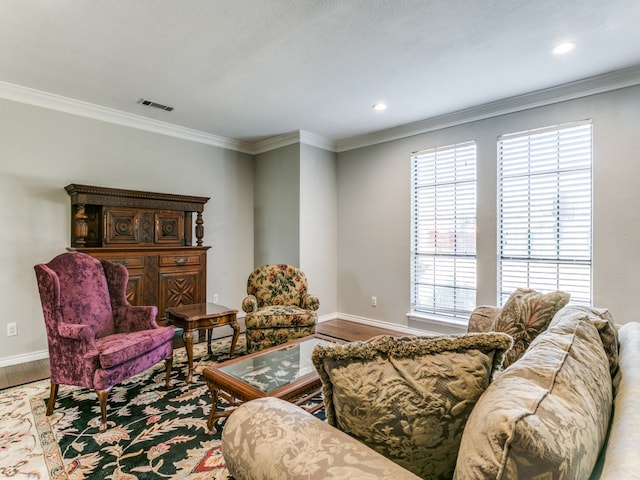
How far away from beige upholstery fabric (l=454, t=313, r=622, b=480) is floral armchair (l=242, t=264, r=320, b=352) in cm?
271

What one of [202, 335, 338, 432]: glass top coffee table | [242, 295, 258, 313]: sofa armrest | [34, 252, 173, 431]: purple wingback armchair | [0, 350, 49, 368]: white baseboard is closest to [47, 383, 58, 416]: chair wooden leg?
[34, 252, 173, 431]: purple wingback armchair

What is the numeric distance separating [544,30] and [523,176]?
1550 millimetres

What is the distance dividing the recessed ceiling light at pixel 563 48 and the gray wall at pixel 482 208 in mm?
831

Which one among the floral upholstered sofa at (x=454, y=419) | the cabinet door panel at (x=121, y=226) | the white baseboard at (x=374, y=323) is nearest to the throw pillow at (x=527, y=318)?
the floral upholstered sofa at (x=454, y=419)

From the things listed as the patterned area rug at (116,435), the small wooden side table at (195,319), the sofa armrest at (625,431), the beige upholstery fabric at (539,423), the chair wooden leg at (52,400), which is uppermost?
the beige upholstery fabric at (539,423)

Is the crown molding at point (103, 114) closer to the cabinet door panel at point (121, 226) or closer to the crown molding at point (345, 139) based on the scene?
the crown molding at point (345, 139)

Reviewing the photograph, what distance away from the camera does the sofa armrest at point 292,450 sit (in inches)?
30.5

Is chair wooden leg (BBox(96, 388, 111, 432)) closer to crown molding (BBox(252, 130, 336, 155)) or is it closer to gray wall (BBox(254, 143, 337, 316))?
gray wall (BBox(254, 143, 337, 316))

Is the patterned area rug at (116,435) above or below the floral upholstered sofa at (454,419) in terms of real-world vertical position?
below

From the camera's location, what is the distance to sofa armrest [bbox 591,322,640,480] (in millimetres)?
632

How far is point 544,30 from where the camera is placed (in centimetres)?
236

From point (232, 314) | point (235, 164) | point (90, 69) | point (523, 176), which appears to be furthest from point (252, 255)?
point (523, 176)

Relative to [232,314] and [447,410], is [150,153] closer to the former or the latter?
[232,314]

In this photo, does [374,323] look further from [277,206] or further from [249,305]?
[277,206]
